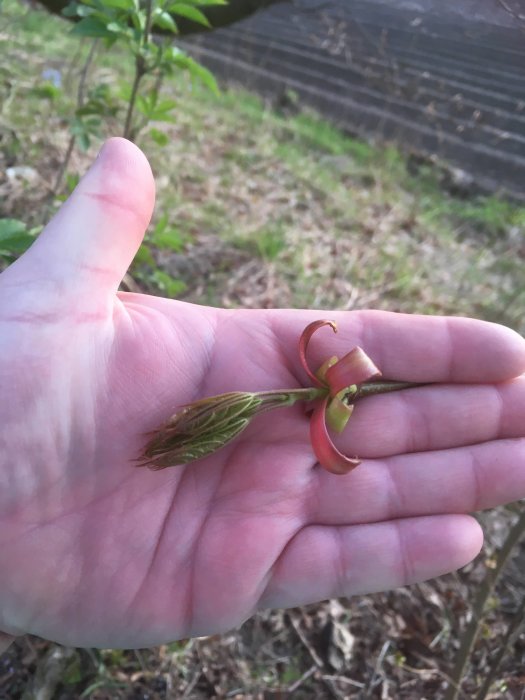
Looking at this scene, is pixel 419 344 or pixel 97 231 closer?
pixel 97 231

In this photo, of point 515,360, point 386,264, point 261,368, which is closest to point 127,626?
point 261,368

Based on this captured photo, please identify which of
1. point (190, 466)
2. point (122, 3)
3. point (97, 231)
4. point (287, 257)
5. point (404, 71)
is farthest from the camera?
point (404, 71)

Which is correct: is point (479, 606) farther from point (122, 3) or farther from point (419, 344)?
point (122, 3)

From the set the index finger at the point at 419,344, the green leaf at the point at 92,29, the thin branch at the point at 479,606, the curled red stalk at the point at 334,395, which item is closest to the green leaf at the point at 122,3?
the green leaf at the point at 92,29

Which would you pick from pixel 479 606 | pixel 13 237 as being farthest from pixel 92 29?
pixel 479 606

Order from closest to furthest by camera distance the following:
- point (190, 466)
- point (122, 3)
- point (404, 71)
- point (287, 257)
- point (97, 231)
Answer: point (97, 231), point (190, 466), point (122, 3), point (287, 257), point (404, 71)

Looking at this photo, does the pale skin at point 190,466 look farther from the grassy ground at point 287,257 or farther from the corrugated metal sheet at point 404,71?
the corrugated metal sheet at point 404,71
